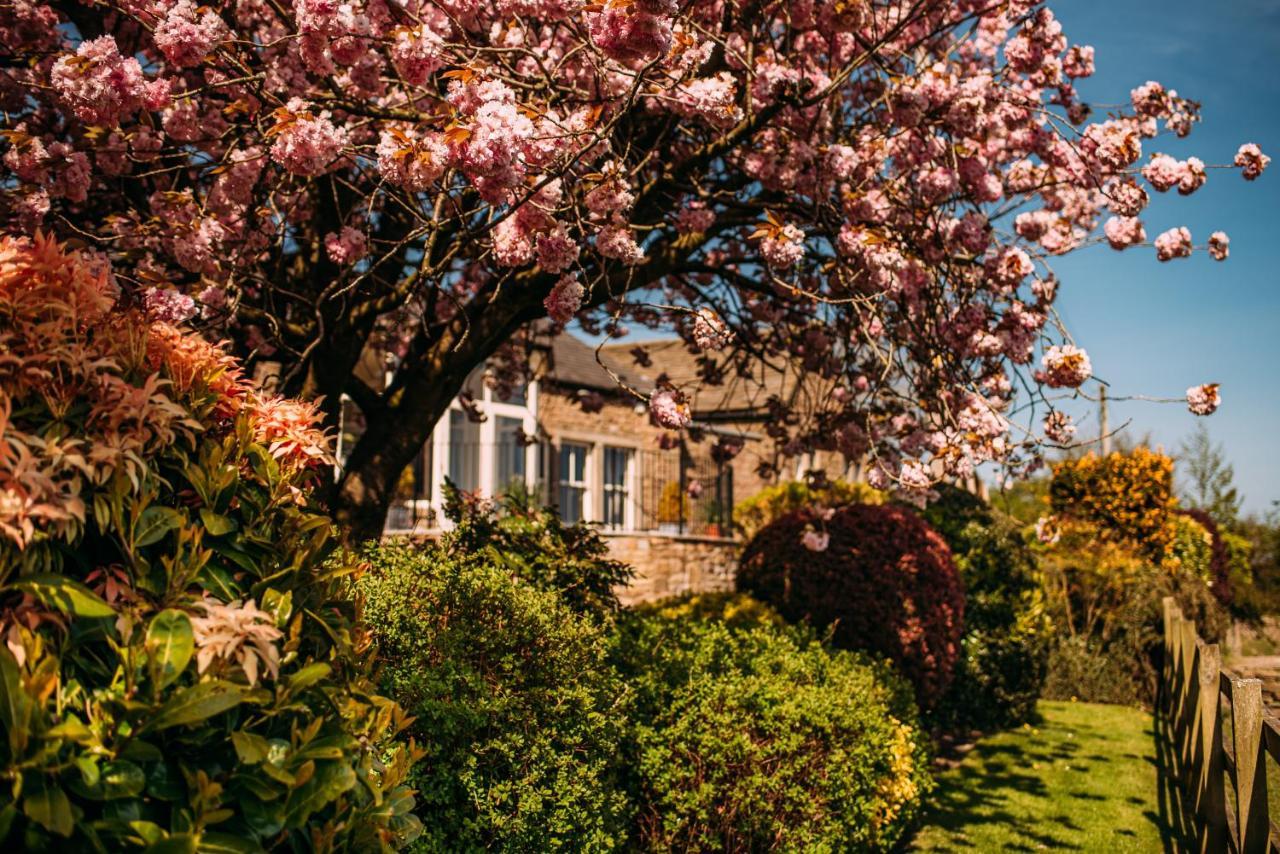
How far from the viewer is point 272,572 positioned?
7.45 feet

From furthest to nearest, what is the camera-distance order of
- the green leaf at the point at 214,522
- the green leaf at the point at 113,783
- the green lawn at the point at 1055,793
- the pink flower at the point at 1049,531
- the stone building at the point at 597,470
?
the stone building at the point at 597,470 → the pink flower at the point at 1049,531 → the green lawn at the point at 1055,793 → the green leaf at the point at 214,522 → the green leaf at the point at 113,783

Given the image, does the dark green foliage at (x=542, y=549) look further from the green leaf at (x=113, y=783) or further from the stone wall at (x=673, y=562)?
the stone wall at (x=673, y=562)

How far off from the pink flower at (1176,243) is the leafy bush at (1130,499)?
10.8 meters

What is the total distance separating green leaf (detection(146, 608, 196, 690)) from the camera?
6.03 ft

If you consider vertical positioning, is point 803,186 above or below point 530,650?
above

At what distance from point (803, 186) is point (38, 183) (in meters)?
3.90

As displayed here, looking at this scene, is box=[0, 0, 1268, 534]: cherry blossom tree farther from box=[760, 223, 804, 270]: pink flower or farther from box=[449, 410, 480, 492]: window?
box=[449, 410, 480, 492]: window

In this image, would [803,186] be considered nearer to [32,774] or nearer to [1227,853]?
[1227,853]

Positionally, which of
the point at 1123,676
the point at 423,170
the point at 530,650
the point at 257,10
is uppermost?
the point at 257,10

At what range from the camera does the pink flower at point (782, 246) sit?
186 inches

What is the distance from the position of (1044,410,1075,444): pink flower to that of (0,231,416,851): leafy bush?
15.8ft

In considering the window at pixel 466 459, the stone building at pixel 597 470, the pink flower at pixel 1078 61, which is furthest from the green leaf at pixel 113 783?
the window at pixel 466 459

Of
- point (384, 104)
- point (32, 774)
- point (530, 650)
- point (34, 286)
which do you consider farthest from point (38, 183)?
point (32, 774)

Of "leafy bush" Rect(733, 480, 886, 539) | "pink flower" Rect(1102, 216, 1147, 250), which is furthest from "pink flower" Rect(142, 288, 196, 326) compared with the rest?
"leafy bush" Rect(733, 480, 886, 539)
